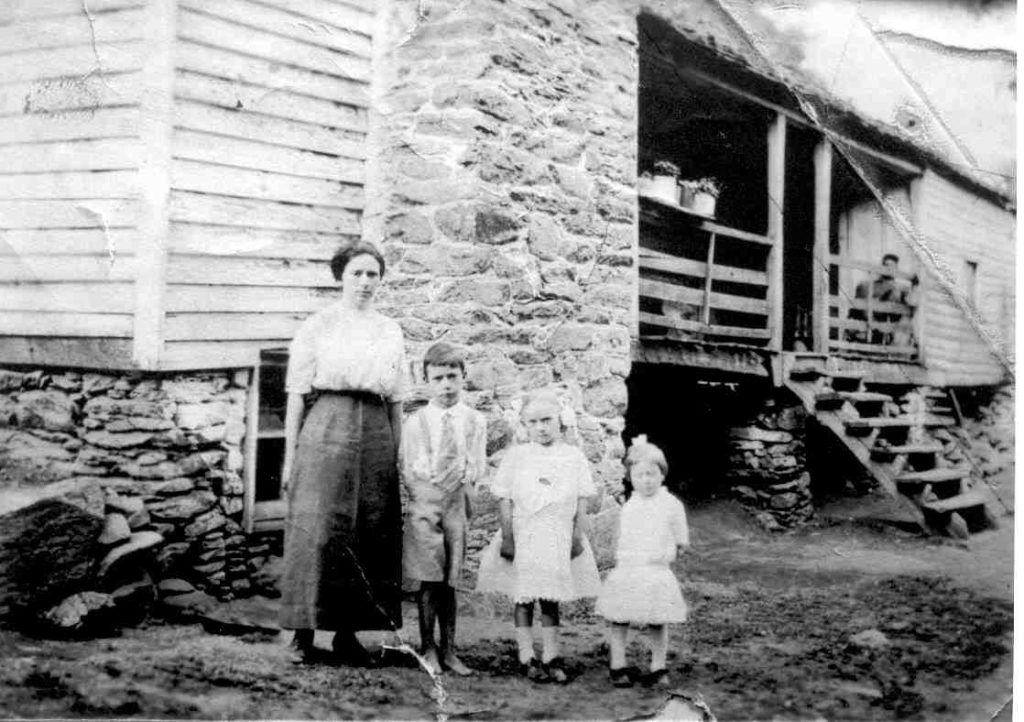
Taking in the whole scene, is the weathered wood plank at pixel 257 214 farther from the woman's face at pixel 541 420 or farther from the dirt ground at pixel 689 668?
the dirt ground at pixel 689 668

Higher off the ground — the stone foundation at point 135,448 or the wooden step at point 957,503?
the stone foundation at point 135,448

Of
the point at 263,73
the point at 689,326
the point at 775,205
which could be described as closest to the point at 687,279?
the point at 775,205

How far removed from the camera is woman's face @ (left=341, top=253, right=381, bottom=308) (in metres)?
3.69

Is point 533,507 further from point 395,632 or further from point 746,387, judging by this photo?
point 746,387

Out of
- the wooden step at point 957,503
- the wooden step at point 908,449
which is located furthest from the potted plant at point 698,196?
the wooden step at point 957,503

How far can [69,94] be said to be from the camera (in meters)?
4.32

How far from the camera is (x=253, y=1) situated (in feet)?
14.6

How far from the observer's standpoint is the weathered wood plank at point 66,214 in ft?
14.0

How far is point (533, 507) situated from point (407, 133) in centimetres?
252

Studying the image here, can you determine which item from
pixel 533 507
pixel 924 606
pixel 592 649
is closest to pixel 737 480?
pixel 924 606

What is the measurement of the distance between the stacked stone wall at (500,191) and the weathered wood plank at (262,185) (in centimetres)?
20

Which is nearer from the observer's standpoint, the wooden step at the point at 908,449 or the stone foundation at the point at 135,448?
the stone foundation at the point at 135,448

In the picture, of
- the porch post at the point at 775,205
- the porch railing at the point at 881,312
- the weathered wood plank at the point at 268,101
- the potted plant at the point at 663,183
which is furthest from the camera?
the porch railing at the point at 881,312

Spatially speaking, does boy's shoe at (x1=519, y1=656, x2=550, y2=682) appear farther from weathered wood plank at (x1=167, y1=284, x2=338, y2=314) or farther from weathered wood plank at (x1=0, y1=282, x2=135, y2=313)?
weathered wood plank at (x1=0, y1=282, x2=135, y2=313)
